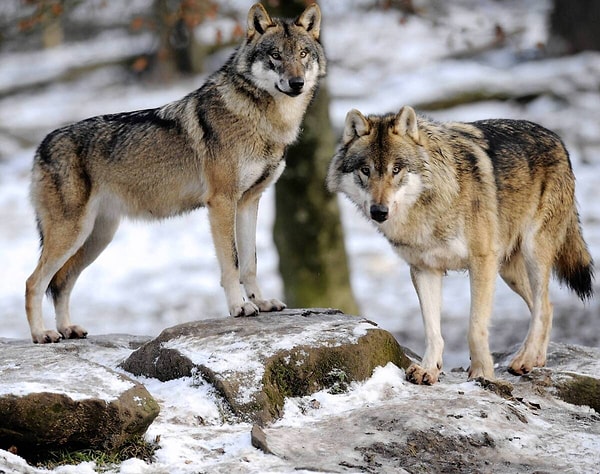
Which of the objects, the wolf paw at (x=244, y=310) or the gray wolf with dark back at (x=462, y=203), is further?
the wolf paw at (x=244, y=310)

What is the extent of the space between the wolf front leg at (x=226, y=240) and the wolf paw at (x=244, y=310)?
2.8 inches

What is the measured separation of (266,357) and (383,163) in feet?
4.61

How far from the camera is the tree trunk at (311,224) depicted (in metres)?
9.62

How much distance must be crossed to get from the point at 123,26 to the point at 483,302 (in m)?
24.4

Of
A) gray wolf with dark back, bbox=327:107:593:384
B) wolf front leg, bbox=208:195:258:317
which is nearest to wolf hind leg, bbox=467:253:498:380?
gray wolf with dark back, bbox=327:107:593:384

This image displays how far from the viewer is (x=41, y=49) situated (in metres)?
26.8

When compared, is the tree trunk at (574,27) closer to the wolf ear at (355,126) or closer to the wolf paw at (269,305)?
the wolf ear at (355,126)

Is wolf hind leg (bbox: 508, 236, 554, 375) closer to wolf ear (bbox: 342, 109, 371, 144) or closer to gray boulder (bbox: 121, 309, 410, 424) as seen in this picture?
gray boulder (bbox: 121, 309, 410, 424)

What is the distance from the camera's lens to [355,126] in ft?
18.5

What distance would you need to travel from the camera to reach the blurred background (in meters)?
9.79

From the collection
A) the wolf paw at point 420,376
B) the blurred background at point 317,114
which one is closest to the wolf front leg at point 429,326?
the wolf paw at point 420,376

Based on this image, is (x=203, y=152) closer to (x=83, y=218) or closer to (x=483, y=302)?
(x=83, y=218)

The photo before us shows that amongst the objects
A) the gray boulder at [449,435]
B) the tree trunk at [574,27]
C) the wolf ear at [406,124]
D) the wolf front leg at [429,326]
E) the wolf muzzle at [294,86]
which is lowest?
the gray boulder at [449,435]

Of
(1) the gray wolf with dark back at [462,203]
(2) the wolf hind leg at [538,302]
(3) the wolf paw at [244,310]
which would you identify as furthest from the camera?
(2) the wolf hind leg at [538,302]
